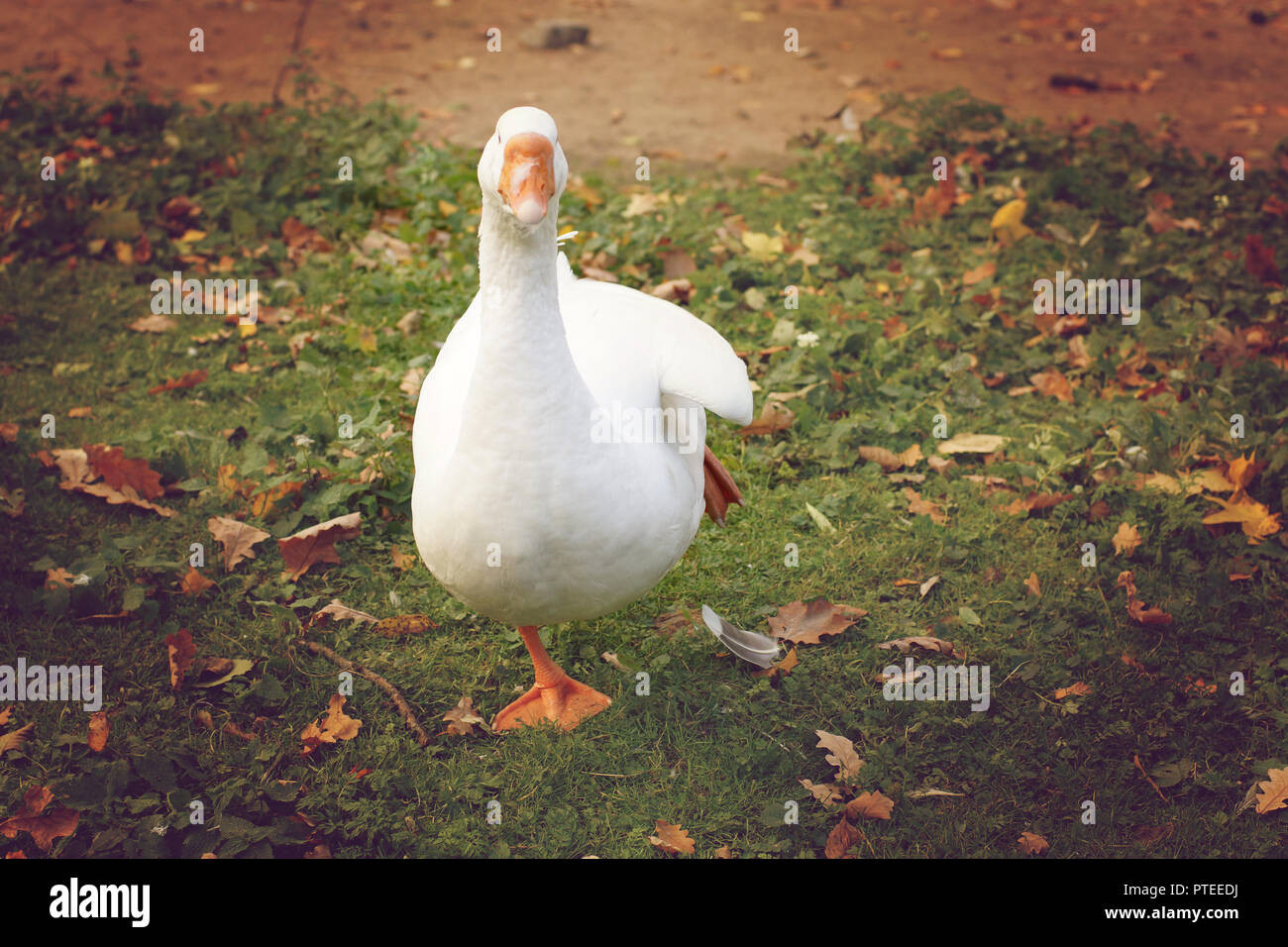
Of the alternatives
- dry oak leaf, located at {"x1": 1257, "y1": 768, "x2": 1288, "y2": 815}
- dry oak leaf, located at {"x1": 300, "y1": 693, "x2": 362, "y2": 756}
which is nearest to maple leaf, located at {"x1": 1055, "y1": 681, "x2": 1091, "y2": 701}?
dry oak leaf, located at {"x1": 1257, "y1": 768, "x2": 1288, "y2": 815}

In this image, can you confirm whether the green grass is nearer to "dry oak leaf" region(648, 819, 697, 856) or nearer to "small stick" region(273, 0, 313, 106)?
"dry oak leaf" region(648, 819, 697, 856)

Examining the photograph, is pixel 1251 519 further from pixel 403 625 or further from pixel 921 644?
pixel 403 625

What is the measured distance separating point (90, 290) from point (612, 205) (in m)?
2.79

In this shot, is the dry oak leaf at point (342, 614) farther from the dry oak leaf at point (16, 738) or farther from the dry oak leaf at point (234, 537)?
the dry oak leaf at point (16, 738)

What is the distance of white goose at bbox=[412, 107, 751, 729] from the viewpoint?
2.54 metres

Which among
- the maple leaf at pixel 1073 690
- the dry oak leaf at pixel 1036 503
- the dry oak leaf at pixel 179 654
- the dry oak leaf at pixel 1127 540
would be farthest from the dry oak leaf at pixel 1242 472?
the dry oak leaf at pixel 179 654

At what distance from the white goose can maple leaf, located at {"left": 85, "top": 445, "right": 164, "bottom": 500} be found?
148 centimetres

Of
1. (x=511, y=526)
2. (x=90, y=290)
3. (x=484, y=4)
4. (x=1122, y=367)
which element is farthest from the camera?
(x=484, y=4)

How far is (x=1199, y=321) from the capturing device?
4914 mm

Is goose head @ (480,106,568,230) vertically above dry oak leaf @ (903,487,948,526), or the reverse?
goose head @ (480,106,568,230)

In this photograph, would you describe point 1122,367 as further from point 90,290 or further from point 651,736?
point 90,290

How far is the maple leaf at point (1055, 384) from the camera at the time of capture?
464 cm

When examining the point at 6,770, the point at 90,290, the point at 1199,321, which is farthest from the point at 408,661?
the point at 1199,321

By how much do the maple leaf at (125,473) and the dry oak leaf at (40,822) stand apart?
147cm
